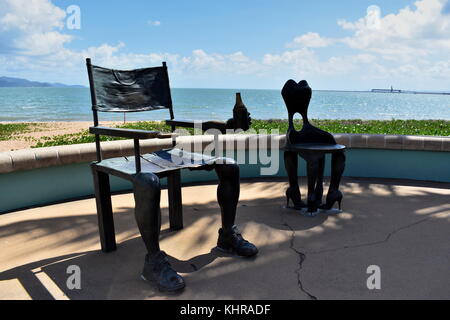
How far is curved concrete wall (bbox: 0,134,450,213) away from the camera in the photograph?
368 centimetres

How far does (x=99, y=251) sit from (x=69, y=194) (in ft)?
5.03

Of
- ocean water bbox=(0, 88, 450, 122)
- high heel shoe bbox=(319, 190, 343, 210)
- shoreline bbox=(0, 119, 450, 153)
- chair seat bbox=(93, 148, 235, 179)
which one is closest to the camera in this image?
chair seat bbox=(93, 148, 235, 179)

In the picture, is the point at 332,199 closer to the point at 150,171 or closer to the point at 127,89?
the point at 150,171

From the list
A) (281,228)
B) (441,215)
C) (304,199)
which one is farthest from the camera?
(304,199)

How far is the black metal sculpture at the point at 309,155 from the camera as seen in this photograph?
3457mm

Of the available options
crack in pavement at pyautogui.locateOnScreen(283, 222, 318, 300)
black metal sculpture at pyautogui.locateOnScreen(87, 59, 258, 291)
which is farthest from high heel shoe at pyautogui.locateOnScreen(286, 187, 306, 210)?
black metal sculpture at pyautogui.locateOnScreen(87, 59, 258, 291)

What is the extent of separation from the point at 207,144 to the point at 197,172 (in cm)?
41

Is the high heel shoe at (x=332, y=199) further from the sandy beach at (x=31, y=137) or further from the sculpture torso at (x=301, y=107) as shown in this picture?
the sandy beach at (x=31, y=137)

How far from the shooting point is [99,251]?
2777 millimetres

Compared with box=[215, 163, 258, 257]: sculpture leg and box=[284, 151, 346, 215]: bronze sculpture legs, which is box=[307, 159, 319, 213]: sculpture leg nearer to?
box=[284, 151, 346, 215]: bronze sculpture legs

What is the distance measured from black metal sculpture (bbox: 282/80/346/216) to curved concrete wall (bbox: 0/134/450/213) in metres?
0.99
